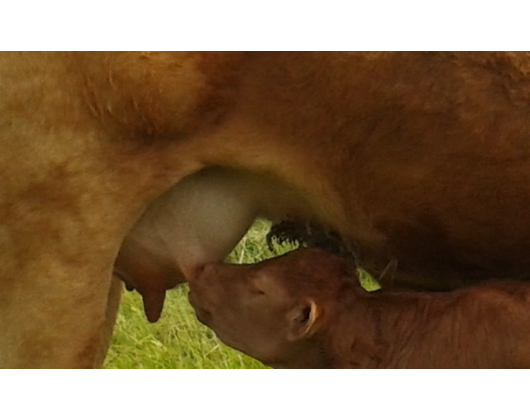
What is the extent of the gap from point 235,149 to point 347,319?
562 mm

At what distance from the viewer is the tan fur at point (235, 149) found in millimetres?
2551

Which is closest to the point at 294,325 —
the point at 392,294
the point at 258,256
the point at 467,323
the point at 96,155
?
the point at 392,294

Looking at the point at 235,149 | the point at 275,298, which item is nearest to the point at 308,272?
the point at 275,298

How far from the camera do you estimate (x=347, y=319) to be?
9.78ft

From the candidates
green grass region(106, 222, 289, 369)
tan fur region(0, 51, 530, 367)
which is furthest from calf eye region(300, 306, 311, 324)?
green grass region(106, 222, 289, 369)

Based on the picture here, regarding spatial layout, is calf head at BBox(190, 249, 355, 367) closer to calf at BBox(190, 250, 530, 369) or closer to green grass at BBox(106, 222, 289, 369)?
calf at BBox(190, 250, 530, 369)

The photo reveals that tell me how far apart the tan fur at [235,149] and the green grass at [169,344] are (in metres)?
1.37

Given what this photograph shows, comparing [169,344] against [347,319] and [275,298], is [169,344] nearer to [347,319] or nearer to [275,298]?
[275,298]

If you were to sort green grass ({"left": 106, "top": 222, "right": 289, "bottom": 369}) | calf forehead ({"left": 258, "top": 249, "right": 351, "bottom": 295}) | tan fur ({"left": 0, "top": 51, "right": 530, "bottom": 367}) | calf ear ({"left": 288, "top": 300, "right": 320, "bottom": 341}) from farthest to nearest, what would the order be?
green grass ({"left": 106, "top": 222, "right": 289, "bottom": 369})
calf forehead ({"left": 258, "top": 249, "right": 351, "bottom": 295})
calf ear ({"left": 288, "top": 300, "right": 320, "bottom": 341})
tan fur ({"left": 0, "top": 51, "right": 530, "bottom": 367})

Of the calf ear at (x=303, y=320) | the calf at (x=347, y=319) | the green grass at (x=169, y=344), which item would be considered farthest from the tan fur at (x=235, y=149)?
the green grass at (x=169, y=344)

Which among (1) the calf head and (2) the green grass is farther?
(2) the green grass

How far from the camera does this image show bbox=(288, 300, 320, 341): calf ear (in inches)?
115

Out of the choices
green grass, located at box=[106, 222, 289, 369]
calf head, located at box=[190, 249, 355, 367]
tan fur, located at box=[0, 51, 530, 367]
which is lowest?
green grass, located at box=[106, 222, 289, 369]

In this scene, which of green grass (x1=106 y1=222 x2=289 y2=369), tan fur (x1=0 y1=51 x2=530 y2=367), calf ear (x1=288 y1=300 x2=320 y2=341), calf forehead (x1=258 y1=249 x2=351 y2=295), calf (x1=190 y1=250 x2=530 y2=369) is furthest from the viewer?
green grass (x1=106 y1=222 x2=289 y2=369)
